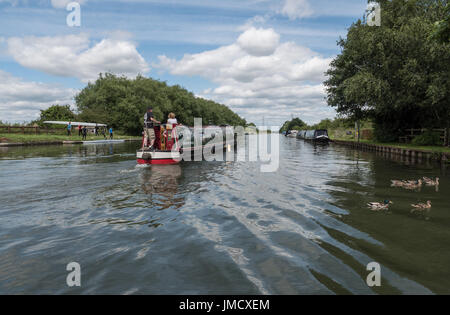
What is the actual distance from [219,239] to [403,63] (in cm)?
2697

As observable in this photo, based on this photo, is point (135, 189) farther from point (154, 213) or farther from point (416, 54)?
point (416, 54)

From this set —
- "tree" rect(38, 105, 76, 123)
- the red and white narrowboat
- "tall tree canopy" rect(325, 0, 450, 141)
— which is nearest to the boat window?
"tall tree canopy" rect(325, 0, 450, 141)

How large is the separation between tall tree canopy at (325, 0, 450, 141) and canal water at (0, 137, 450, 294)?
53.7 ft

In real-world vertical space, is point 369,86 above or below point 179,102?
below

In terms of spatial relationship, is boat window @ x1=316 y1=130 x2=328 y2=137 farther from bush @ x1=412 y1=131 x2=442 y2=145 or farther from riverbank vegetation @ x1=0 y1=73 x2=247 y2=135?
riverbank vegetation @ x1=0 y1=73 x2=247 y2=135

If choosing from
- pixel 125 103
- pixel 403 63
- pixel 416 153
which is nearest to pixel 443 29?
pixel 416 153

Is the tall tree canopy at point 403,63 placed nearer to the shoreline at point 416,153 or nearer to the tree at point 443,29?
the shoreline at point 416,153

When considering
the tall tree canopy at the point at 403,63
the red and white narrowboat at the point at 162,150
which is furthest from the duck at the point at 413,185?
the tall tree canopy at the point at 403,63

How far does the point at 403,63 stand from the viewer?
83.7 feet

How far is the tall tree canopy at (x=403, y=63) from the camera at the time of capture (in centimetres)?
2257

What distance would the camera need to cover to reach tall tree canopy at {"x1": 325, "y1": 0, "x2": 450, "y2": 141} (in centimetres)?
2257
